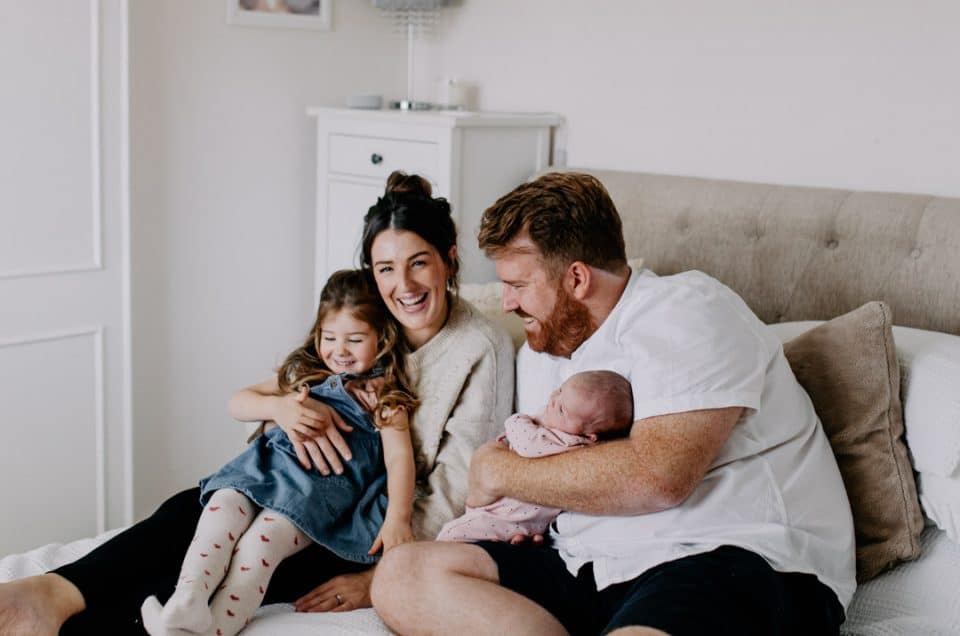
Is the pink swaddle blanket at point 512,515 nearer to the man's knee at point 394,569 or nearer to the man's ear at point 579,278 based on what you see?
the man's knee at point 394,569

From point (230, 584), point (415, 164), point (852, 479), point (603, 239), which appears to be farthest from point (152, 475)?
point (852, 479)

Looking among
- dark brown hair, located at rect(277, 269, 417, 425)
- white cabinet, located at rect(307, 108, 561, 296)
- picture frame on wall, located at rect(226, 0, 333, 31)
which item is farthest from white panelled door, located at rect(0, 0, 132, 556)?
dark brown hair, located at rect(277, 269, 417, 425)

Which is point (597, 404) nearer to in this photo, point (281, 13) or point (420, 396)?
point (420, 396)

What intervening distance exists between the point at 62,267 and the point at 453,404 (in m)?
1.29

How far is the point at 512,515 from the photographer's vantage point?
73.3 inches

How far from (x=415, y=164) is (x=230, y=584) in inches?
59.4

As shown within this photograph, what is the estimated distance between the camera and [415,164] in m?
2.99

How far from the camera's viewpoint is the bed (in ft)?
5.98

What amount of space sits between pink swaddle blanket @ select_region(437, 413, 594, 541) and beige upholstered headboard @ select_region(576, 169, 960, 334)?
0.82m

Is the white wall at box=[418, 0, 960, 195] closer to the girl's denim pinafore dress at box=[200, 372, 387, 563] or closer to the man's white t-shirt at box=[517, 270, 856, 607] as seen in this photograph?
the man's white t-shirt at box=[517, 270, 856, 607]

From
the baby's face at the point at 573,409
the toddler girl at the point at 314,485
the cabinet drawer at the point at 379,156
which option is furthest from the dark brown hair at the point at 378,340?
the cabinet drawer at the point at 379,156

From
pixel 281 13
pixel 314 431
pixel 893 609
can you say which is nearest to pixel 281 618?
pixel 314 431

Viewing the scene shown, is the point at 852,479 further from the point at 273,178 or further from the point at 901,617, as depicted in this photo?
the point at 273,178

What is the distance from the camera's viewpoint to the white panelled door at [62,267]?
2713 mm
